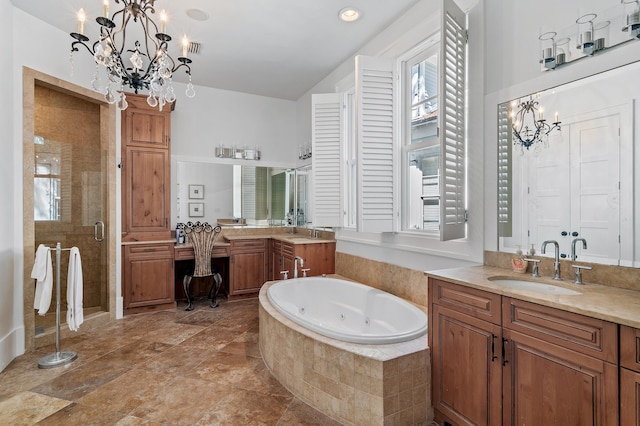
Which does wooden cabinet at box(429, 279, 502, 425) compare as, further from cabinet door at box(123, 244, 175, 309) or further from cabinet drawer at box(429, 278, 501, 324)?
cabinet door at box(123, 244, 175, 309)

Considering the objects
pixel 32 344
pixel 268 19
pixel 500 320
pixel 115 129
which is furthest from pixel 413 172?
pixel 32 344

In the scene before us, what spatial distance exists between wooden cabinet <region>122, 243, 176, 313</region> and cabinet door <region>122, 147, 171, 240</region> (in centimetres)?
24

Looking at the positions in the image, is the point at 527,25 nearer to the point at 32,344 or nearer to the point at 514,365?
the point at 514,365

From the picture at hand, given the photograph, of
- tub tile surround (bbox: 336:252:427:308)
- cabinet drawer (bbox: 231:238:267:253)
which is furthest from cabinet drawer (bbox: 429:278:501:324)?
cabinet drawer (bbox: 231:238:267:253)

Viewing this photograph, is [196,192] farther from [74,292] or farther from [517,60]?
[517,60]

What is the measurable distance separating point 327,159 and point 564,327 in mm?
2970

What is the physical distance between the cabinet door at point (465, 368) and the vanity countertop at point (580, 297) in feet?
0.64

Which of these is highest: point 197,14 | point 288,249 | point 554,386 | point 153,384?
point 197,14

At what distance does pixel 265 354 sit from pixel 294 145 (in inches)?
139

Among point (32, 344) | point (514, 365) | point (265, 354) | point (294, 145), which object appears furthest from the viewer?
point (294, 145)

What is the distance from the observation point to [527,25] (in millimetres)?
1948

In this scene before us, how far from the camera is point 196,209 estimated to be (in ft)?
15.3

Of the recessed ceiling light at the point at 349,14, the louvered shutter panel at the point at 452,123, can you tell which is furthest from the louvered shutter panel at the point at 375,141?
the louvered shutter panel at the point at 452,123

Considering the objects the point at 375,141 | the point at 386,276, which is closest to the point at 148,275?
the point at 386,276
